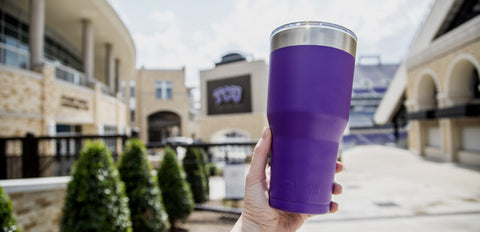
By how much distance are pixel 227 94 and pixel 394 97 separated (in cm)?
1498

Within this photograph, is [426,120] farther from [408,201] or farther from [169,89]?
[169,89]

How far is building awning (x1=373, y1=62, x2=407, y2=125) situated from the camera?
61.6ft

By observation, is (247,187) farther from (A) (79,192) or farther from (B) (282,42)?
(A) (79,192)

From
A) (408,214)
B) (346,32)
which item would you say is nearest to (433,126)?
(408,214)

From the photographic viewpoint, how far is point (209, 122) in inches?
1110

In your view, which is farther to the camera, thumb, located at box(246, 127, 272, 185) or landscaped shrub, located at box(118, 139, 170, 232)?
landscaped shrub, located at box(118, 139, 170, 232)

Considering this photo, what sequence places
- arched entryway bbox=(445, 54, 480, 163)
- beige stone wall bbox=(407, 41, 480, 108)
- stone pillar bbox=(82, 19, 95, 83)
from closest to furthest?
beige stone wall bbox=(407, 41, 480, 108) < arched entryway bbox=(445, 54, 480, 163) < stone pillar bbox=(82, 19, 95, 83)

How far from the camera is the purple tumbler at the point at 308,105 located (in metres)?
0.96

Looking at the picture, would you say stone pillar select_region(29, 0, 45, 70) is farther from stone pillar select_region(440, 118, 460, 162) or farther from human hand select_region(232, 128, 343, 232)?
stone pillar select_region(440, 118, 460, 162)

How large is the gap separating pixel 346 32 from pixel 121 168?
16.1ft

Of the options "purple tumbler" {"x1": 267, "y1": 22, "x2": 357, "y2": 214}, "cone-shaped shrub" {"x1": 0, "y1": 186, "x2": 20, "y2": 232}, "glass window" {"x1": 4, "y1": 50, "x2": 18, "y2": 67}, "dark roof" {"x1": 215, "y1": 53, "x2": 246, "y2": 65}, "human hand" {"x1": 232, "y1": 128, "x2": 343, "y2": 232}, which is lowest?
"cone-shaped shrub" {"x1": 0, "y1": 186, "x2": 20, "y2": 232}

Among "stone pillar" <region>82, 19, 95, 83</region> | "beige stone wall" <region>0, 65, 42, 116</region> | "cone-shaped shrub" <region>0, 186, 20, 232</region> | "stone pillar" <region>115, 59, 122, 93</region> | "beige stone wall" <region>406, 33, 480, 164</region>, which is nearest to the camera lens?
"cone-shaped shrub" <region>0, 186, 20, 232</region>

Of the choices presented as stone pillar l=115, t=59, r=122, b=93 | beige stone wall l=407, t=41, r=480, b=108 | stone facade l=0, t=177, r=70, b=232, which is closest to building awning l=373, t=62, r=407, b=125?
beige stone wall l=407, t=41, r=480, b=108

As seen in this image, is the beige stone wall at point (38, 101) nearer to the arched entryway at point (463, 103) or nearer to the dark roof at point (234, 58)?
the dark roof at point (234, 58)
